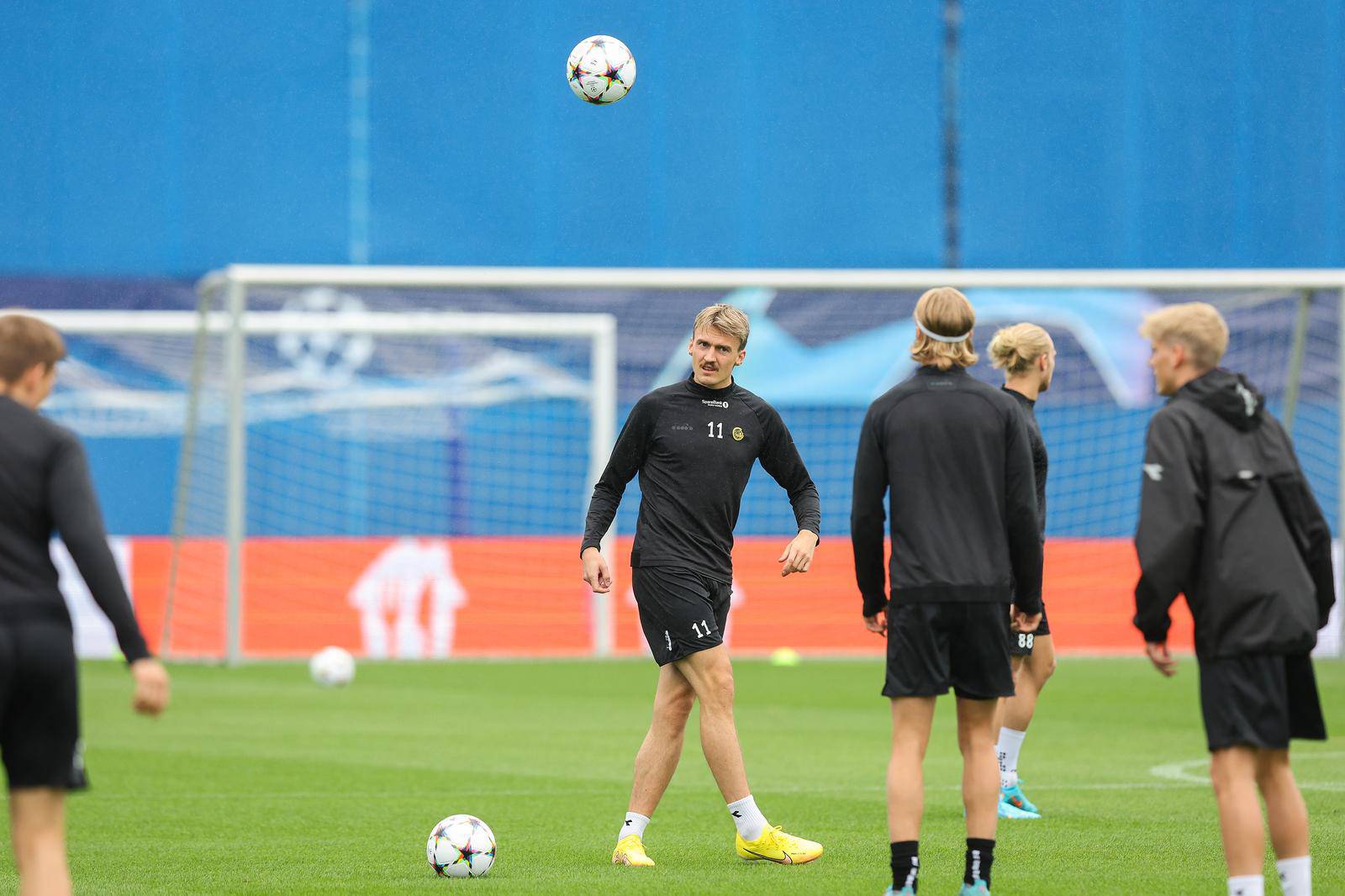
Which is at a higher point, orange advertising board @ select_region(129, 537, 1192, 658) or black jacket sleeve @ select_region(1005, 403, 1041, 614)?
black jacket sleeve @ select_region(1005, 403, 1041, 614)

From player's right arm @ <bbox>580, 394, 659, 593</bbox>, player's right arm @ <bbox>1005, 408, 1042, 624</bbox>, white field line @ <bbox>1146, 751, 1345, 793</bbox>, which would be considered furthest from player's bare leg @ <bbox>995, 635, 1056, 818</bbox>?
player's right arm @ <bbox>1005, 408, 1042, 624</bbox>

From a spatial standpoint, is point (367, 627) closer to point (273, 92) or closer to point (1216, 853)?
point (273, 92)

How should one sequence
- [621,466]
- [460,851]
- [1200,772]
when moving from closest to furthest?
[460,851] → [621,466] → [1200,772]

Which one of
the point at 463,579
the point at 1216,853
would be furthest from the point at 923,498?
the point at 463,579

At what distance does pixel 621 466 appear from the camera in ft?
23.7

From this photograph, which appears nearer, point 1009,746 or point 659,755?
point 659,755

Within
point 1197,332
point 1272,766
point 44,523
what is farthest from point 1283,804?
point 44,523

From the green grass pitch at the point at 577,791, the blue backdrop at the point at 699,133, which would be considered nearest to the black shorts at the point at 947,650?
the green grass pitch at the point at 577,791

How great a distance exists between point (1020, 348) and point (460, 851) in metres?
3.28

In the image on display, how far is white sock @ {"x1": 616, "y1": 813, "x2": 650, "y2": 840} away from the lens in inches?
276

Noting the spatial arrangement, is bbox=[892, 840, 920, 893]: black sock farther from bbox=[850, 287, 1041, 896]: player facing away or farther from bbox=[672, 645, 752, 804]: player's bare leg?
bbox=[672, 645, 752, 804]: player's bare leg

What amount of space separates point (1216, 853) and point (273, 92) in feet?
67.4

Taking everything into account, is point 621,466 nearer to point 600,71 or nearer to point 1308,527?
point 1308,527

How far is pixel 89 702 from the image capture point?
48.1 feet
